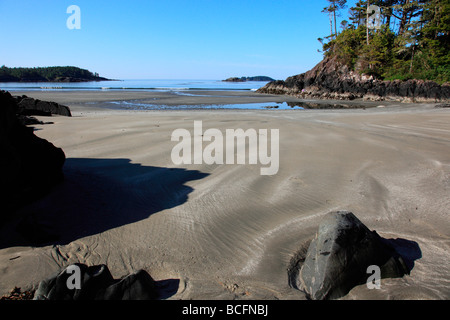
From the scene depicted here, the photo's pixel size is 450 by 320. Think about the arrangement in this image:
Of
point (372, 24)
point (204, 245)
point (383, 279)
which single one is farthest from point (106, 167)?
point (372, 24)

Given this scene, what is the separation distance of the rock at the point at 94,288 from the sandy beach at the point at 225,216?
0.86 ft

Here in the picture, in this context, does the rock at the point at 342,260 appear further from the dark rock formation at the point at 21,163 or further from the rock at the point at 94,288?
the dark rock formation at the point at 21,163

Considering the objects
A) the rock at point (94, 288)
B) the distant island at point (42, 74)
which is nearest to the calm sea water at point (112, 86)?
the distant island at point (42, 74)

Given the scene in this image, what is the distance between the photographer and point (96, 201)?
3.35 m

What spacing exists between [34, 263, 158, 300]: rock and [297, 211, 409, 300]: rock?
A: 1.19 meters

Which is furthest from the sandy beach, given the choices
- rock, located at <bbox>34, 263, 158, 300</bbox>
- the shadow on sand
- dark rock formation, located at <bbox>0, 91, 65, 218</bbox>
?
rock, located at <bbox>34, 263, 158, 300</bbox>

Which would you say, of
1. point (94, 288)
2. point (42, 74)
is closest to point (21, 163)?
point (94, 288)

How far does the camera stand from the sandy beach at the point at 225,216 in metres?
2.22

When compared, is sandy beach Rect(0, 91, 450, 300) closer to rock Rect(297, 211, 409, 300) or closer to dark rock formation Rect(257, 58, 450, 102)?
rock Rect(297, 211, 409, 300)

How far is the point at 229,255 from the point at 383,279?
4.09 feet

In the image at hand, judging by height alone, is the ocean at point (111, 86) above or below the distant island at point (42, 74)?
below

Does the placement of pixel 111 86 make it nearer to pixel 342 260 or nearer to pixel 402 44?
pixel 402 44

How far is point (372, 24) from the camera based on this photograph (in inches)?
1618

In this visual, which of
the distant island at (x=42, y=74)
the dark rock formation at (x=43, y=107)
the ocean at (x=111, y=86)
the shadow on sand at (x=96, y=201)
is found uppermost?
the distant island at (x=42, y=74)
